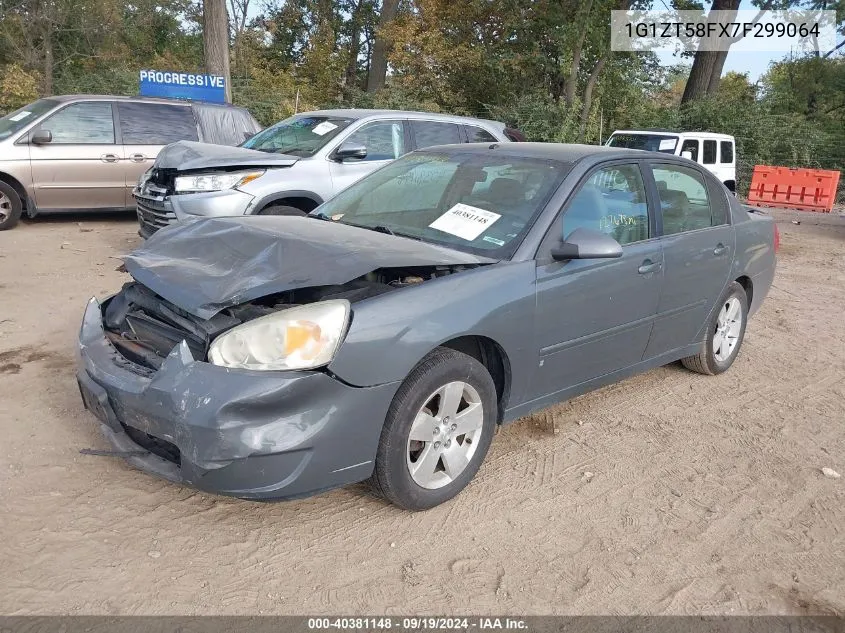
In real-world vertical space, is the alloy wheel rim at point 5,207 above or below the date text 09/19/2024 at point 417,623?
above

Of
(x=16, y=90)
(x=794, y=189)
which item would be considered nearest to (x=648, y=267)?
(x=794, y=189)

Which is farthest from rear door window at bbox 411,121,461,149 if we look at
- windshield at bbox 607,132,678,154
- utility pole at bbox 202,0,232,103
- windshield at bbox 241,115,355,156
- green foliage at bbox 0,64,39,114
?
green foliage at bbox 0,64,39,114

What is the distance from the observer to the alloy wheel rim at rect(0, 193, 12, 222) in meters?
9.08

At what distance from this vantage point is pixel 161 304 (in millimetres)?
3258

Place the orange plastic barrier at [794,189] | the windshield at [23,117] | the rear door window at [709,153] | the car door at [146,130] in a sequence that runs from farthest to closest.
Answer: the orange plastic barrier at [794,189]
the rear door window at [709,153]
the car door at [146,130]
the windshield at [23,117]

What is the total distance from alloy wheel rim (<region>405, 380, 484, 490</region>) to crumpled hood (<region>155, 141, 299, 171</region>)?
15.5 feet

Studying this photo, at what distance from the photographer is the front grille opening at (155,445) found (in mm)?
2895

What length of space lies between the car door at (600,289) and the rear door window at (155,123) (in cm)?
769

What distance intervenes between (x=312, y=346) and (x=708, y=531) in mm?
1993

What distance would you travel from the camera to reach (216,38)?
14883 mm

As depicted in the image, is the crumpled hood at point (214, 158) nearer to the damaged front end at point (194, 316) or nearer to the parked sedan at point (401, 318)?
the parked sedan at point (401, 318)

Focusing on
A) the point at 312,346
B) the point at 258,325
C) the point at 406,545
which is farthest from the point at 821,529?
the point at 258,325

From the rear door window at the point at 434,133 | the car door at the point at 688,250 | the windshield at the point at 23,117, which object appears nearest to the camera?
the car door at the point at 688,250

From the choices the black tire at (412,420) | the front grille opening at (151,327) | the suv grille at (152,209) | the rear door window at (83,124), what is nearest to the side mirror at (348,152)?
the suv grille at (152,209)
